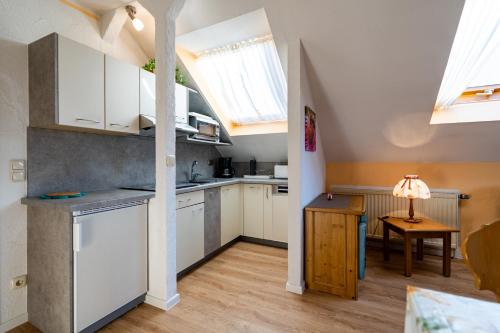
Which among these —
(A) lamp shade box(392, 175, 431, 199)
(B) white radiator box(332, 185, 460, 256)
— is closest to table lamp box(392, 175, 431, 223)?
(A) lamp shade box(392, 175, 431, 199)

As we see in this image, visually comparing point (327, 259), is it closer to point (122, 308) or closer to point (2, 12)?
point (122, 308)

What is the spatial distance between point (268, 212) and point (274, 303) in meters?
1.37

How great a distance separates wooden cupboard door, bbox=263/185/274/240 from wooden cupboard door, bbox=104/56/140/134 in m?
1.78

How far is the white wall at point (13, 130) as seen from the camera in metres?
1.67

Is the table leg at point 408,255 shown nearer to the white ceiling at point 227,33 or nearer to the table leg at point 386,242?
the table leg at point 386,242

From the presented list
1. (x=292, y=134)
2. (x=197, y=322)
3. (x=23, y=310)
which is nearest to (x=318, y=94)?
(x=292, y=134)

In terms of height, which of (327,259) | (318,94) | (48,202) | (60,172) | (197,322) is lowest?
(197,322)

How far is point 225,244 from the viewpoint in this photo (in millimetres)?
3129

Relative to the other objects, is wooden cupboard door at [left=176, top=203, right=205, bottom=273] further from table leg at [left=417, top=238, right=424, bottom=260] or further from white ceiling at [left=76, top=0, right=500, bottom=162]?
table leg at [left=417, top=238, right=424, bottom=260]

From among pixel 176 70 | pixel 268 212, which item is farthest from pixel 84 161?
pixel 268 212

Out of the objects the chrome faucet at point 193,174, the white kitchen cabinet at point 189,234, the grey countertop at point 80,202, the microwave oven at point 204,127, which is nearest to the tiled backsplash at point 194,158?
the chrome faucet at point 193,174

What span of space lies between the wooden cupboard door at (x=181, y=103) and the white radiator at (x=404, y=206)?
2.29m

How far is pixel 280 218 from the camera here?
10.4 feet

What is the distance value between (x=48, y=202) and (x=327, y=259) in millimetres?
2209
